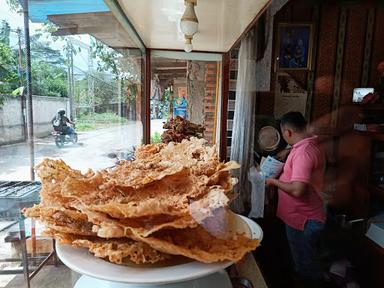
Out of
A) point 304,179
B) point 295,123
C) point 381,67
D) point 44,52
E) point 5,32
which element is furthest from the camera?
point 381,67

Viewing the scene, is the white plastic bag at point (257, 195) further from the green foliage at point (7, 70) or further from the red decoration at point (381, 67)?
the green foliage at point (7, 70)

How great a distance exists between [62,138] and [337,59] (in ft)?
7.13

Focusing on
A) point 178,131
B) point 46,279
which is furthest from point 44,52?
point 46,279

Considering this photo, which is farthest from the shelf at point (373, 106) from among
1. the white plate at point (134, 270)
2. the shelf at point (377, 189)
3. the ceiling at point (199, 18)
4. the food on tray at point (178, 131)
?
the white plate at point (134, 270)

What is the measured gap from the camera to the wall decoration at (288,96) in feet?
7.68

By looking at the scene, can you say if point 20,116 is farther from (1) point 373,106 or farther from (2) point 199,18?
(1) point 373,106

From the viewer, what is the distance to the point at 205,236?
388 millimetres

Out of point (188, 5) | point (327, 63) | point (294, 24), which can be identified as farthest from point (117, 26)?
point (327, 63)

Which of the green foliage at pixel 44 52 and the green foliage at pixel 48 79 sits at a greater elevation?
the green foliage at pixel 44 52

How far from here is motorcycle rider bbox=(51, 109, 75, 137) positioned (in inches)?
40.7

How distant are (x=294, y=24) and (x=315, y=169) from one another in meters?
1.42

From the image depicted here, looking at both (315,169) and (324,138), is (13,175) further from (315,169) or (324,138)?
(324,138)

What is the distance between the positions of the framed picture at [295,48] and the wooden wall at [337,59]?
0.14 ft

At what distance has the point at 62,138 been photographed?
1.07 metres
